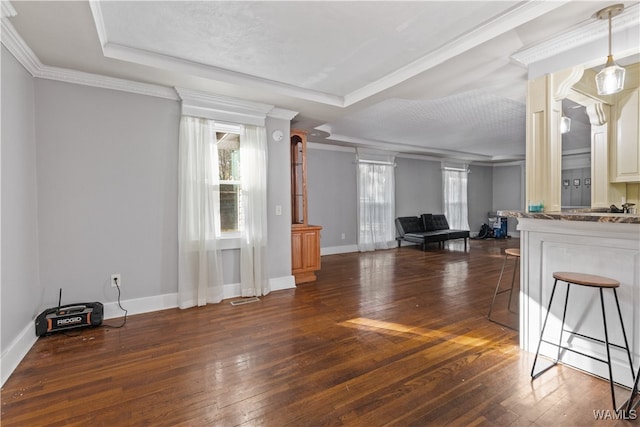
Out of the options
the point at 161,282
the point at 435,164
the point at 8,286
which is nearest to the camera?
the point at 8,286

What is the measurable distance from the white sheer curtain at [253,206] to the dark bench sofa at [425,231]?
15.0 feet

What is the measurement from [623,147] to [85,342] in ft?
17.9

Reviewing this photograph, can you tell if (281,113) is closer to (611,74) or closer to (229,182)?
(229,182)

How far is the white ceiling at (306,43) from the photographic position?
6.84 ft

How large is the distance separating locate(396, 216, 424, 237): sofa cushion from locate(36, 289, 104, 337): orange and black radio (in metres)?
6.49

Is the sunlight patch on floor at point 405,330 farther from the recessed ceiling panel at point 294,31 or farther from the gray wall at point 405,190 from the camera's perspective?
the gray wall at point 405,190

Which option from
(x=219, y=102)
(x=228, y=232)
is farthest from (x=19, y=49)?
(x=228, y=232)

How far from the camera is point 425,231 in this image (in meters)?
8.11

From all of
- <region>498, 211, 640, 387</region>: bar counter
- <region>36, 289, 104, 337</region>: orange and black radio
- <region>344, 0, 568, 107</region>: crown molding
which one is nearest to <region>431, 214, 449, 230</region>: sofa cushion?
<region>344, 0, 568, 107</region>: crown molding

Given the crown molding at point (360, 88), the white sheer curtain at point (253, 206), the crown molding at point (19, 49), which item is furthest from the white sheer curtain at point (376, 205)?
the crown molding at point (19, 49)

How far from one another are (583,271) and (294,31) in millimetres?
2829

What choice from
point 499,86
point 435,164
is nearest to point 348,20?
point 499,86

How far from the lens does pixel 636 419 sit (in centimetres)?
167

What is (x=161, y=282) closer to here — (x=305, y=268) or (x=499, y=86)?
(x=305, y=268)
